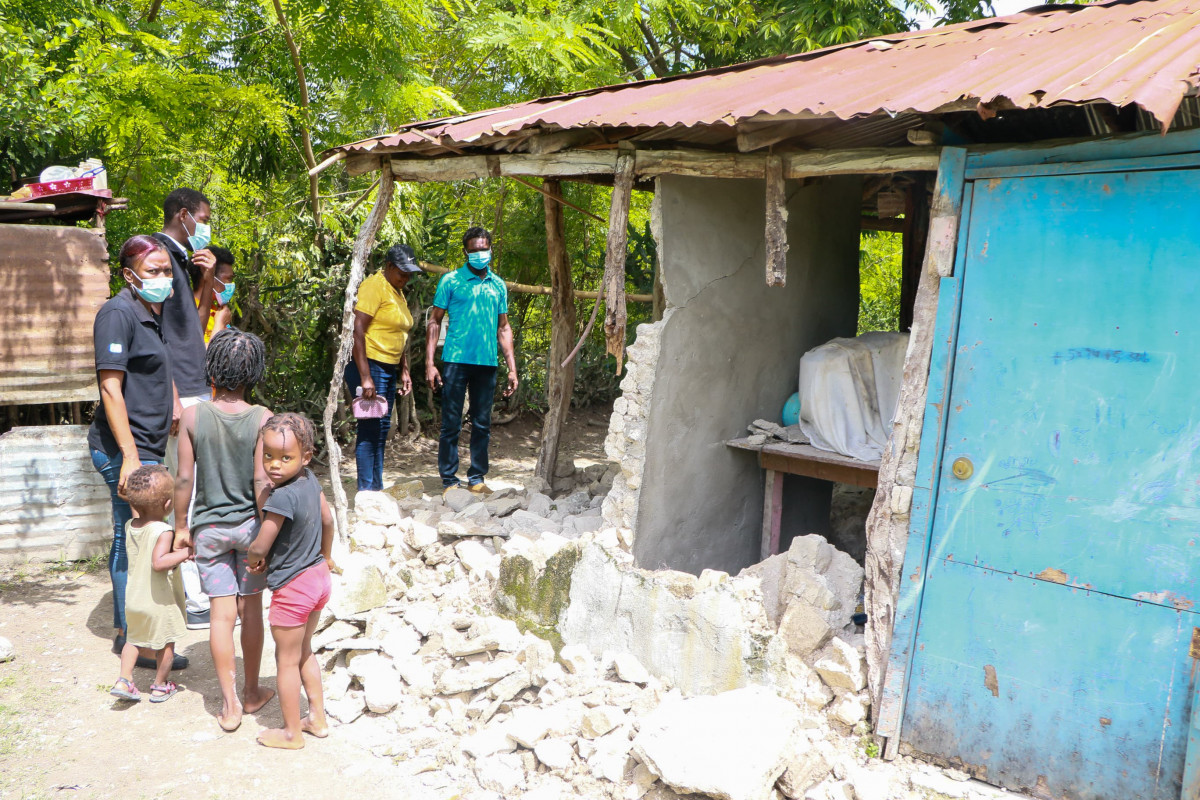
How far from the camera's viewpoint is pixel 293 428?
10.7 feet

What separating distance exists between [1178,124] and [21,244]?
19.4 feet

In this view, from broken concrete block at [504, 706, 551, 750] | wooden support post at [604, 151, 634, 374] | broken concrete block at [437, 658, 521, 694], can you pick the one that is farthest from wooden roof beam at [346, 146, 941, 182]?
broken concrete block at [504, 706, 551, 750]

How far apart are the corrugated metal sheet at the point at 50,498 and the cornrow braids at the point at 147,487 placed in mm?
2028

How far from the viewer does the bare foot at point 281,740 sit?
11.4ft

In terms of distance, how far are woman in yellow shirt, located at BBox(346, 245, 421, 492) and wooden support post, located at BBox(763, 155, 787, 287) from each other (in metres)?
2.57

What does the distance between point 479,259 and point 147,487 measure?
287 cm

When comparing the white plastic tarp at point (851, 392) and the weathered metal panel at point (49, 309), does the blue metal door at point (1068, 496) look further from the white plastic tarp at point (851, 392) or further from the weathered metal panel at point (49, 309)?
the weathered metal panel at point (49, 309)

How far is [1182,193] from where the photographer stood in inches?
118

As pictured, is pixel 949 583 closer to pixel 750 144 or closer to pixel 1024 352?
pixel 1024 352

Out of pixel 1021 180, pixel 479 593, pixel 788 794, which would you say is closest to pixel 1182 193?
pixel 1021 180

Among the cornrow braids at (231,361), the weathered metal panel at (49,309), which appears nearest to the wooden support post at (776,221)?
the cornrow braids at (231,361)

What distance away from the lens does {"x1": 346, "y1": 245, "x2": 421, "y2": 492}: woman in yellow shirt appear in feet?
18.5

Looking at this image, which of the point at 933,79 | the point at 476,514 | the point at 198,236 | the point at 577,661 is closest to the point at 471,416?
the point at 476,514

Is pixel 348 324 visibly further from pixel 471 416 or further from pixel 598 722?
pixel 598 722
